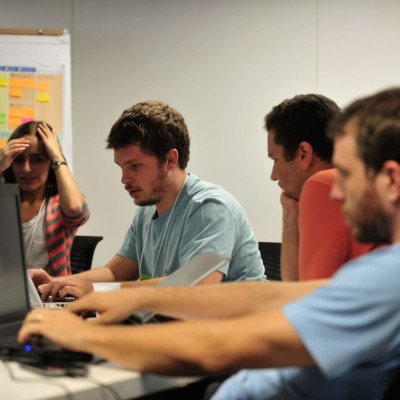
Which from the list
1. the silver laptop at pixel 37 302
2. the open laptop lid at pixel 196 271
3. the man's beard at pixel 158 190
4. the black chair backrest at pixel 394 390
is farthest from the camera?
the man's beard at pixel 158 190

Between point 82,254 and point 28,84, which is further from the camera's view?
point 28,84

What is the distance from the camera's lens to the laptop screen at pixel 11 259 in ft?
5.76

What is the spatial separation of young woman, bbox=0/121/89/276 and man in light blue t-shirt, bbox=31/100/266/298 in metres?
0.35

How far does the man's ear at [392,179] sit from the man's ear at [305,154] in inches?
42.1

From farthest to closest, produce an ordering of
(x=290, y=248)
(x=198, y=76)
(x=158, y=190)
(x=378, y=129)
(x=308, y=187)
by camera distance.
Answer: (x=198, y=76)
(x=158, y=190)
(x=290, y=248)
(x=308, y=187)
(x=378, y=129)

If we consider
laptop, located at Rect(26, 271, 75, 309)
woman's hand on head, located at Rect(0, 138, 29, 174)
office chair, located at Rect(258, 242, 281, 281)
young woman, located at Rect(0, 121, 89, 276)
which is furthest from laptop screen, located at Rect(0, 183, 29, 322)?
office chair, located at Rect(258, 242, 281, 281)

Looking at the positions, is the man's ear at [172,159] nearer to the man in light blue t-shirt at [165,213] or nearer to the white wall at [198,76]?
the man in light blue t-shirt at [165,213]

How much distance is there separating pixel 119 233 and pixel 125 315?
10.2 feet

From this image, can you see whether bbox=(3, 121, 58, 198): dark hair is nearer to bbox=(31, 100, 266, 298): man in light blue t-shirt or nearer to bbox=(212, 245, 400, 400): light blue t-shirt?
bbox=(31, 100, 266, 298): man in light blue t-shirt

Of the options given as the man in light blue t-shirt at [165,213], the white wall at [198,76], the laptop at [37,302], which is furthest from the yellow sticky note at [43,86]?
the laptop at [37,302]

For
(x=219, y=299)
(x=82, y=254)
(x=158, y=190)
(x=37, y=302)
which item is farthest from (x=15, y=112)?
(x=219, y=299)

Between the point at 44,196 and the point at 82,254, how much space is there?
40 centimetres

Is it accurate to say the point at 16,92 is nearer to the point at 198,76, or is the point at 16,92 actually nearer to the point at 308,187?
the point at 198,76

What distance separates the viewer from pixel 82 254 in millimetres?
3482
